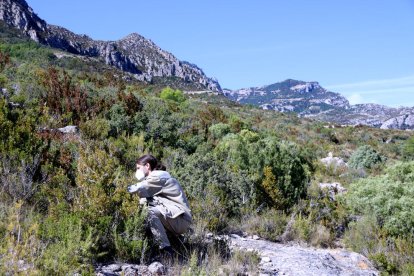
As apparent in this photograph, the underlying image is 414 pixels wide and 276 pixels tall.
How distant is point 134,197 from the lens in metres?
4.33

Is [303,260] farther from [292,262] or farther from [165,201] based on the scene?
[165,201]

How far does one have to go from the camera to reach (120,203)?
4441 millimetres

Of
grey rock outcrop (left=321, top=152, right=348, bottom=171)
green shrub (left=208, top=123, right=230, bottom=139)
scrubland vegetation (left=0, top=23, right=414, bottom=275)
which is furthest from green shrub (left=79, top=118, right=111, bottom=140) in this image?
grey rock outcrop (left=321, top=152, right=348, bottom=171)

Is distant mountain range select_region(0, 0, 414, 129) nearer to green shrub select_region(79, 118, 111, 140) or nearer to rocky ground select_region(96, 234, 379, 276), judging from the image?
green shrub select_region(79, 118, 111, 140)

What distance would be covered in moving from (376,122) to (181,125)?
146774 mm

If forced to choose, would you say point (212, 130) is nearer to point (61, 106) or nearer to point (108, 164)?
point (61, 106)

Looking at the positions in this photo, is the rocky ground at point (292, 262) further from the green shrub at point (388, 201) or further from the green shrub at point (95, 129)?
the green shrub at point (95, 129)

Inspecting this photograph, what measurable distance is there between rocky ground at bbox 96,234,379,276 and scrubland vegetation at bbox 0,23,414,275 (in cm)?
16

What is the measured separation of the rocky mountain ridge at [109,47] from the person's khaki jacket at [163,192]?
6851cm

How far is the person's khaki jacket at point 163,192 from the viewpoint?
4.63 m

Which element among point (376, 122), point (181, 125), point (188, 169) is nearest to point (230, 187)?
point (188, 169)

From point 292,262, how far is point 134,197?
93.6 inches

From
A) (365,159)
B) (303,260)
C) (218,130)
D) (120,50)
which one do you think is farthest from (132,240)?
(120,50)

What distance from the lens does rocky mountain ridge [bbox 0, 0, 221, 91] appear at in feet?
243
